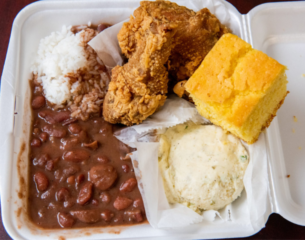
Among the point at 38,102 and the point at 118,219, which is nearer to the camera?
the point at 118,219

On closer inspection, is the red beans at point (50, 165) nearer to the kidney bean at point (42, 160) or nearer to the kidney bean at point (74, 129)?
the kidney bean at point (42, 160)

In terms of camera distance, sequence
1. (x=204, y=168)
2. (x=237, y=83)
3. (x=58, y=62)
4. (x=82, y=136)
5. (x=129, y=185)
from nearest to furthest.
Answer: (x=237, y=83), (x=204, y=168), (x=129, y=185), (x=82, y=136), (x=58, y=62)

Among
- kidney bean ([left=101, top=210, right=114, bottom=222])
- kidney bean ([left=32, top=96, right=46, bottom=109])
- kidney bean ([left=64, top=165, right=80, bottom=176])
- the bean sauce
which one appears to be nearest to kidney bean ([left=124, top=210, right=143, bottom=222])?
the bean sauce

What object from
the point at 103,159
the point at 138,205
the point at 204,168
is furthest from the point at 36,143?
the point at 204,168

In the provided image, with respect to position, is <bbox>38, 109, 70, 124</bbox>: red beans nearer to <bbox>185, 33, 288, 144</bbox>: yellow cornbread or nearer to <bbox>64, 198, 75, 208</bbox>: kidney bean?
<bbox>64, 198, 75, 208</bbox>: kidney bean

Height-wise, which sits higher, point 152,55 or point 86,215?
point 152,55

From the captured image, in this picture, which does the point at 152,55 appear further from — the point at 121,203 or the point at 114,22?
the point at 121,203

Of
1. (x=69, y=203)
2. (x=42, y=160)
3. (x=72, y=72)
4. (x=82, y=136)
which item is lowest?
(x=69, y=203)
